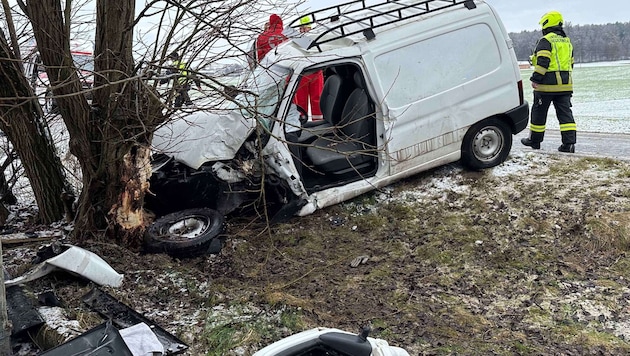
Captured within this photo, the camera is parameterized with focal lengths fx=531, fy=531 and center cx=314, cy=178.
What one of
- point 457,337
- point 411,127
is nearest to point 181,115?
point 411,127

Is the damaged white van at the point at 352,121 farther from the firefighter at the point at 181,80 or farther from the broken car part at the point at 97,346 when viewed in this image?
the broken car part at the point at 97,346

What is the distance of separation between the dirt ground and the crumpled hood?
0.82 metres

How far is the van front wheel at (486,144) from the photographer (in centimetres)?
628

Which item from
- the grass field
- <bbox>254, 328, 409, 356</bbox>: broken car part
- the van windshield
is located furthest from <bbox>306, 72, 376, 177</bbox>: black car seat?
the grass field

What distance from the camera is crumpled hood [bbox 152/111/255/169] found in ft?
17.3

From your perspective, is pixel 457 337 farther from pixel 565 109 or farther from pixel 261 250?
pixel 565 109

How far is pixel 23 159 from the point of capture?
530cm

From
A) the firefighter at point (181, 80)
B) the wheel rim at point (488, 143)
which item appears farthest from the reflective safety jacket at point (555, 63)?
the firefighter at point (181, 80)

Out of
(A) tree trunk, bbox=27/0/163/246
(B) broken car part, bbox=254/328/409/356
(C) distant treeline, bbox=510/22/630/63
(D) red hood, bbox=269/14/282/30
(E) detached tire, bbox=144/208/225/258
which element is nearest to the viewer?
(B) broken car part, bbox=254/328/409/356

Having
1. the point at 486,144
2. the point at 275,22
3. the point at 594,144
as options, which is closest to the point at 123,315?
the point at 275,22

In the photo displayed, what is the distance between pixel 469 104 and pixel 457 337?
130 inches

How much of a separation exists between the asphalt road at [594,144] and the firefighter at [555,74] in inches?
16.8

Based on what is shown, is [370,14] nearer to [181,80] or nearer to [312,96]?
[312,96]

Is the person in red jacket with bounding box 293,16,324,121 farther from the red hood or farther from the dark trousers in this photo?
the dark trousers
